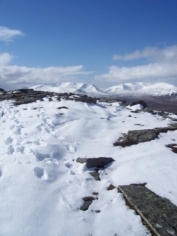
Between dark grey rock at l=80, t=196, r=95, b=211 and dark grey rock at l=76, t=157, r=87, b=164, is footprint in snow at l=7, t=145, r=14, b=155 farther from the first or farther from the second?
dark grey rock at l=80, t=196, r=95, b=211

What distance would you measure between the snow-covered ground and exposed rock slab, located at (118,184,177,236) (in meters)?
0.26

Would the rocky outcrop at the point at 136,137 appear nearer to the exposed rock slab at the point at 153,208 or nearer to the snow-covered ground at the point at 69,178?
the snow-covered ground at the point at 69,178

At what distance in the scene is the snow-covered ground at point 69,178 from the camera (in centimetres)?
676

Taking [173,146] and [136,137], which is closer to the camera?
[173,146]

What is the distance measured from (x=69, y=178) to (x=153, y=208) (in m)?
4.00

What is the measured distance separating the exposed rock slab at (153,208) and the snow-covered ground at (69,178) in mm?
257

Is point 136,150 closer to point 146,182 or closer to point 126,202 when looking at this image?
point 146,182

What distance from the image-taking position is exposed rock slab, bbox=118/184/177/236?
632 centimetres

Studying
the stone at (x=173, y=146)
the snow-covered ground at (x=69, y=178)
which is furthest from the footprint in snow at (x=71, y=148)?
the stone at (x=173, y=146)

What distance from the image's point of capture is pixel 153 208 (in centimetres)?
721

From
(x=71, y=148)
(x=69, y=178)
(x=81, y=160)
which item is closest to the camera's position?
(x=69, y=178)

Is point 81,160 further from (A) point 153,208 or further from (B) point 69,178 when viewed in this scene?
(A) point 153,208

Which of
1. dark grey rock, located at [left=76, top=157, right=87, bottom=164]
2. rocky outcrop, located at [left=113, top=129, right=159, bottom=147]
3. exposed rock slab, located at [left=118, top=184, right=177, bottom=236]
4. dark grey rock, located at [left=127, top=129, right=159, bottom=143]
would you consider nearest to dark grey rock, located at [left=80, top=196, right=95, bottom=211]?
exposed rock slab, located at [left=118, top=184, right=177, bottom=236]

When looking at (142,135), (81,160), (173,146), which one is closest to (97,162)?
(81,160)
